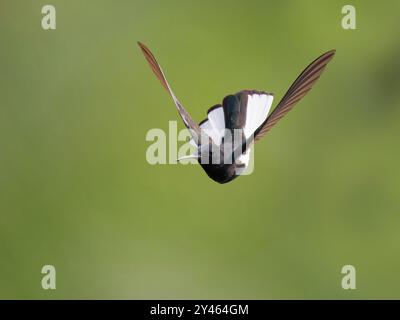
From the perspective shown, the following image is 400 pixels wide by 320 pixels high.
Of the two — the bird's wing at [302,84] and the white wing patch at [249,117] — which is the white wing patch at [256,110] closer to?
the white wing patch at [249,117]

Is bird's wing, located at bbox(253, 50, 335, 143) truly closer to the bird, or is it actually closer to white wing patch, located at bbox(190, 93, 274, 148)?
the bird

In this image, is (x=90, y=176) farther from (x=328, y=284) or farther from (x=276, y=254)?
(x=328, y=284)

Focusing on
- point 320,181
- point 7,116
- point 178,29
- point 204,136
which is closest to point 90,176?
point 7,116

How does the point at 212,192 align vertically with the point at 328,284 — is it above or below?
above

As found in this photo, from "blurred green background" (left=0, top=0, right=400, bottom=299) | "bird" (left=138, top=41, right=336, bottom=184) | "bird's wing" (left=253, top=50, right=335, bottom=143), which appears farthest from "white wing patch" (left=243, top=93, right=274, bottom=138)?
"blurred green background" (left=0, top=0, right=400, bottom=299)

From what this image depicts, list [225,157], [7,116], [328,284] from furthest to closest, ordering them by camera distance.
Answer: [7,116] < [328,284] < [225,157]

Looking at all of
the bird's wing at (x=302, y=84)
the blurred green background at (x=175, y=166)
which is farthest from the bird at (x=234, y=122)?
the blurred green background at (x=175, y=166)

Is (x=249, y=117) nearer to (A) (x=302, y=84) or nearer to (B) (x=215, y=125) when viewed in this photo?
(B) (x=215, y=125)
